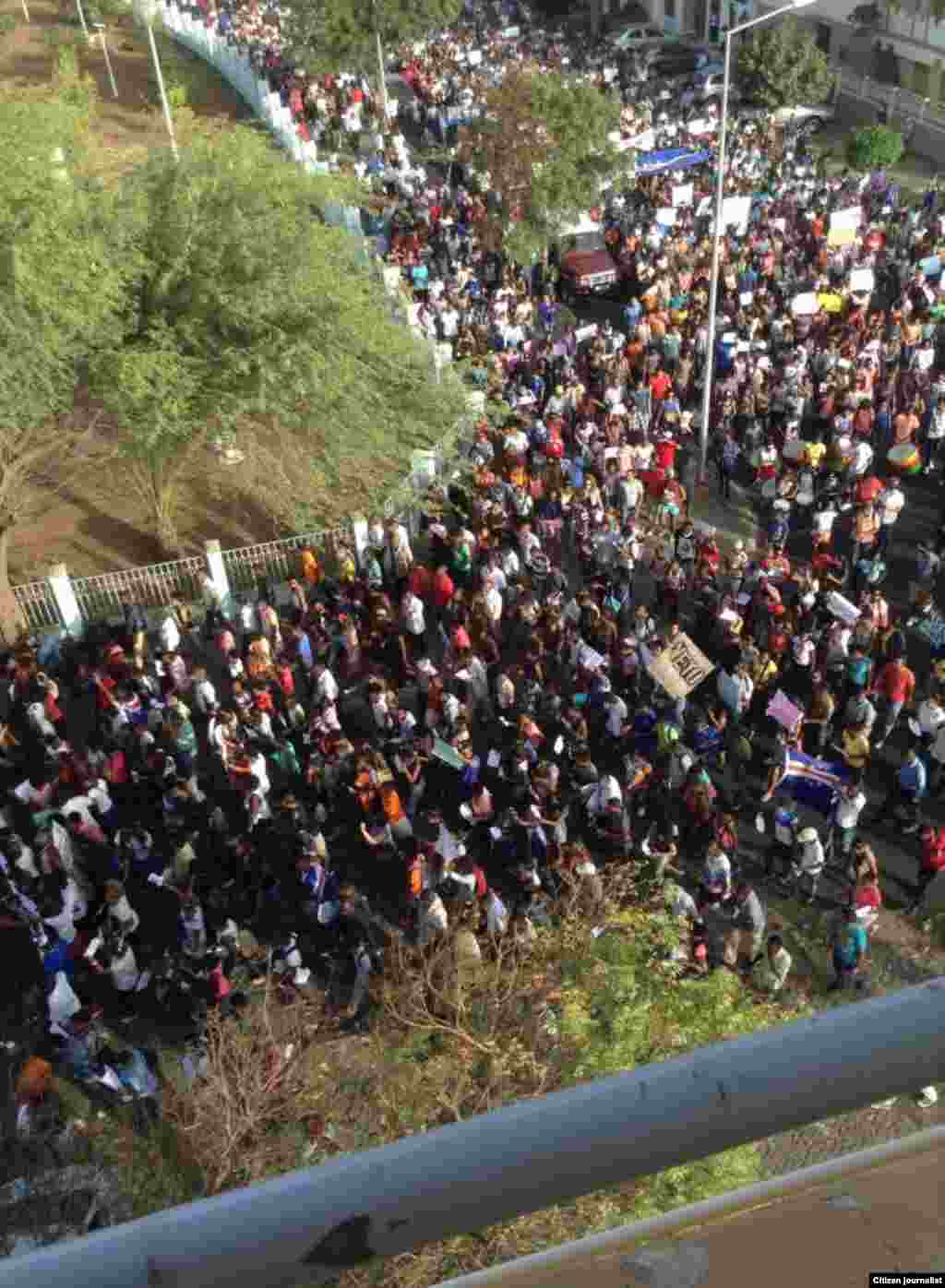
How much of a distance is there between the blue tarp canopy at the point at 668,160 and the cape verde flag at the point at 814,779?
846 inches

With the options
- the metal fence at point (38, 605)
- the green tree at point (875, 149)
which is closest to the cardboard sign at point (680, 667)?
the metal fence at point (38, 605)

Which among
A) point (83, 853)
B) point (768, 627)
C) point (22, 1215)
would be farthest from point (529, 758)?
point (22, 1215)

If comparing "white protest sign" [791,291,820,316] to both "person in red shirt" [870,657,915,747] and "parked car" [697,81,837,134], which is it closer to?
"person in red shirt" [870,657,915,747]

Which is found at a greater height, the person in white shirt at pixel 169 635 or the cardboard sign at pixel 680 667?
the cardboard sign at pixel 680 667

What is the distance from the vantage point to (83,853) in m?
10.6

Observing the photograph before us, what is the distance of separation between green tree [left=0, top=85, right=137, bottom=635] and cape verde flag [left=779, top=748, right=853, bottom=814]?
969 centimetres

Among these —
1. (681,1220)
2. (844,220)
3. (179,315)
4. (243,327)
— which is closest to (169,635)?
(243,327)

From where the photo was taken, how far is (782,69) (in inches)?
1264

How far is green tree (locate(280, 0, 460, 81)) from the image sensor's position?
32031 mm

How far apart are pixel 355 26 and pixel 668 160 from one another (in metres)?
11.2

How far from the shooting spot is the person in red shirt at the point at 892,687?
11156 mm

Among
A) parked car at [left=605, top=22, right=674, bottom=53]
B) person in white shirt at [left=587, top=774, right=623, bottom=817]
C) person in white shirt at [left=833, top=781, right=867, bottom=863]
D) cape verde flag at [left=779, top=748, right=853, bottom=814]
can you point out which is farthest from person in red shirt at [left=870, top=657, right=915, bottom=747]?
parked car at [left=605, top=22, right=674, bottom=53]

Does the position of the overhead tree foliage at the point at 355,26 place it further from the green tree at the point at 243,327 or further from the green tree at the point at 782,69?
the green tree at the point at 243,327

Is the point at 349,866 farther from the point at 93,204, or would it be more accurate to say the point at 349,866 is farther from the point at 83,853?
the point at 93,204
